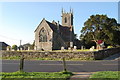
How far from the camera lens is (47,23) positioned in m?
60.1

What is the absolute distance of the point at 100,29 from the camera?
2281 inches

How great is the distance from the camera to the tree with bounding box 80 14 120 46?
5518cm

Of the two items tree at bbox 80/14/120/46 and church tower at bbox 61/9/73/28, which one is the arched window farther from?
church tower at bbox 61/9/73/28

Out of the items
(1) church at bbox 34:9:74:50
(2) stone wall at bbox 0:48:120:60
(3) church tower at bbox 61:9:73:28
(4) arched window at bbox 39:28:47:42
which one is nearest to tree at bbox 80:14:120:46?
(1) church at bbox 34:9:74:50

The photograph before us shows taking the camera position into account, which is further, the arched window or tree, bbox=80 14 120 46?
the arched window

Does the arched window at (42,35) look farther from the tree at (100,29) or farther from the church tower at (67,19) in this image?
the church tower at (67,19)

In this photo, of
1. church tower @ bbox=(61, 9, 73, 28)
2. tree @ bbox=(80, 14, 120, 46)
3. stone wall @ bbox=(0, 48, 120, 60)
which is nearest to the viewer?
stone wall @ bbox=(0, 48, 120, 60)

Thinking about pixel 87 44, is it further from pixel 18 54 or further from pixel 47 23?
pixel 18 54

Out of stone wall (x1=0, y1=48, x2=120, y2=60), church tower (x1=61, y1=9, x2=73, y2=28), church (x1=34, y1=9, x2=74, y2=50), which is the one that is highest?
church tower (x1=61, y1=9, x2=73, y2=28)

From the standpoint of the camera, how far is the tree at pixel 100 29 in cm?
5518

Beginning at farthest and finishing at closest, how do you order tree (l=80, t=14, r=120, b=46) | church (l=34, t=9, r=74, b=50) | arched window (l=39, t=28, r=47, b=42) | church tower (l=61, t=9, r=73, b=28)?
church tower (l=61, t=9, r=73, b=28) → arched window (l=39, t=28, r=47, b=42) → church (l=34, t=9, r=74, b=50) → tree (l=80, t=14, r=120, b=46)

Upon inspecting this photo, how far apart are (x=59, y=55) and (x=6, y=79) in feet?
44.7

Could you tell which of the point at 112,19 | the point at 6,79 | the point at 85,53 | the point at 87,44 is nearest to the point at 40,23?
the point at 87,44

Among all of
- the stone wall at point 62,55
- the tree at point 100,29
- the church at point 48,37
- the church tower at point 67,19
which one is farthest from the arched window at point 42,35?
the stone wall at point 62,55
